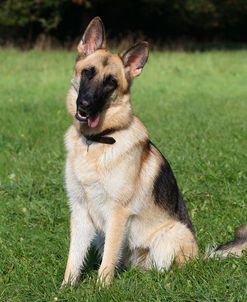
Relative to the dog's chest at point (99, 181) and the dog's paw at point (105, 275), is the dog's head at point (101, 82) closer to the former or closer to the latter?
the dog's chest at point (99, 181)

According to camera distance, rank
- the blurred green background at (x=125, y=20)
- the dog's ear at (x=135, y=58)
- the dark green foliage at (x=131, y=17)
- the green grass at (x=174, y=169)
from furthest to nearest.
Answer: the dark green foliage at (x=131, y=17)
the blurred green background at (x=125, y=20)
the dog's ear at (x=135, y=58)
the green grass at (x=174, y=169)

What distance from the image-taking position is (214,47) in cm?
2873

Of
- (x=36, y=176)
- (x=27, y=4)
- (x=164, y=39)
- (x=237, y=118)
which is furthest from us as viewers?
(x=164, y=39)

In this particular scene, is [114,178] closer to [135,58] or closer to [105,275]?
[105,275]

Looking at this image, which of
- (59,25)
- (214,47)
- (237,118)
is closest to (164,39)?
(214,47)

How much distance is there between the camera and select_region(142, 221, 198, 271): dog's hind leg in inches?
171

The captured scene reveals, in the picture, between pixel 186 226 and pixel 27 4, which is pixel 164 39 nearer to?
pixel 27 4

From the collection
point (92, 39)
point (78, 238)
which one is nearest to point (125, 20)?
point (92, 39)

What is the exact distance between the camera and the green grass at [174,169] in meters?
3.89

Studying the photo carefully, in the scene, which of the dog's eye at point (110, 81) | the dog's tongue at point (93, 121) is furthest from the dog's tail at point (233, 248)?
the dog's eye at point (110, 81)

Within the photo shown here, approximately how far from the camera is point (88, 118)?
13.9ft

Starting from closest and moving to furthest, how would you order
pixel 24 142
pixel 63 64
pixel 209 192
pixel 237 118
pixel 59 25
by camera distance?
1. pixel 209 192
2. pixel 24 142
3. pixel 237 118
4. pixel 63 64
5. pixel 59 25

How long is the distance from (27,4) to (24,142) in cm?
1835

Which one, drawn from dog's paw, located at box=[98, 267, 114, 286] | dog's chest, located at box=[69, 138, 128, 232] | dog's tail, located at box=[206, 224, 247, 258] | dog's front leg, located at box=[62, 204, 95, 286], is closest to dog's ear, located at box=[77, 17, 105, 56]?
dog's chest, located at box=[69, 138, 128, 232]
